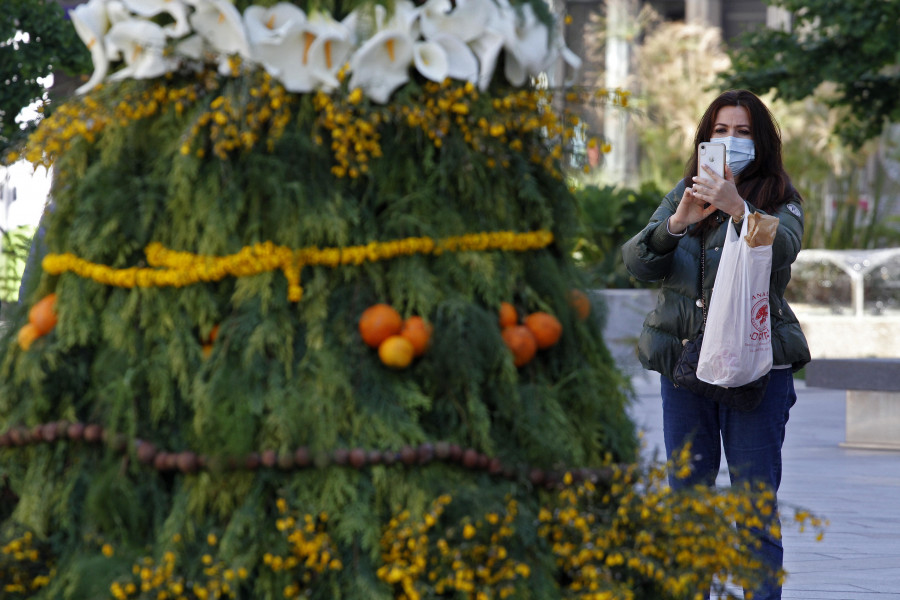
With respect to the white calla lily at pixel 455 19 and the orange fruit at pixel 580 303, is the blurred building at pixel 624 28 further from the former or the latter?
the white calla lily at pixel 455 19

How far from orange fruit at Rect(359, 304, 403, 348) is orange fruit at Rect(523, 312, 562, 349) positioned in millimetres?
347

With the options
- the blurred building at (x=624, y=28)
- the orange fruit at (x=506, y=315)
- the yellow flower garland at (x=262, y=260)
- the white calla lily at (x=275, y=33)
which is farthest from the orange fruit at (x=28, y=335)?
the blurred building at (x=624, y=28)

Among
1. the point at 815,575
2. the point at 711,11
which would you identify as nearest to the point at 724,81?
the point at 815,575

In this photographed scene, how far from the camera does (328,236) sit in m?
2.75

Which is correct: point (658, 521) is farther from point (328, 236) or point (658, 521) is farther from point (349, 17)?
point (349, 17)

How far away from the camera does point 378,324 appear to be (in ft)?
8.89

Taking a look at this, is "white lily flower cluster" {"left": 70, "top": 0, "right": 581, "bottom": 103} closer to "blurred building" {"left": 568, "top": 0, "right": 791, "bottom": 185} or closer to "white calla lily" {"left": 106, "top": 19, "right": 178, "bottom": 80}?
"white calla lily" {"left": 106, "top": 19, "right": 178, "bottom": 80}

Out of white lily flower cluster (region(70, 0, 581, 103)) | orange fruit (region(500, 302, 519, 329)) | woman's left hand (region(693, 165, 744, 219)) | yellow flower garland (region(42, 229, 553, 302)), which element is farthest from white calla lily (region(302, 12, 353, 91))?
woman's left hand (region(693, 165, 744, 219))

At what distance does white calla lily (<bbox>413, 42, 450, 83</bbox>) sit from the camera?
9.10 ft

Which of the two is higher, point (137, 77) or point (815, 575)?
point (137, 77)

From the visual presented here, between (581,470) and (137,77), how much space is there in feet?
4.58

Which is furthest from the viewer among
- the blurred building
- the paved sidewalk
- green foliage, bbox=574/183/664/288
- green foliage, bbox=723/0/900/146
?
the blurred building

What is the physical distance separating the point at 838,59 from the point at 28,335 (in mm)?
10113

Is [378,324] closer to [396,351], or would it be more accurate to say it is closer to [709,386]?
[396,351]
